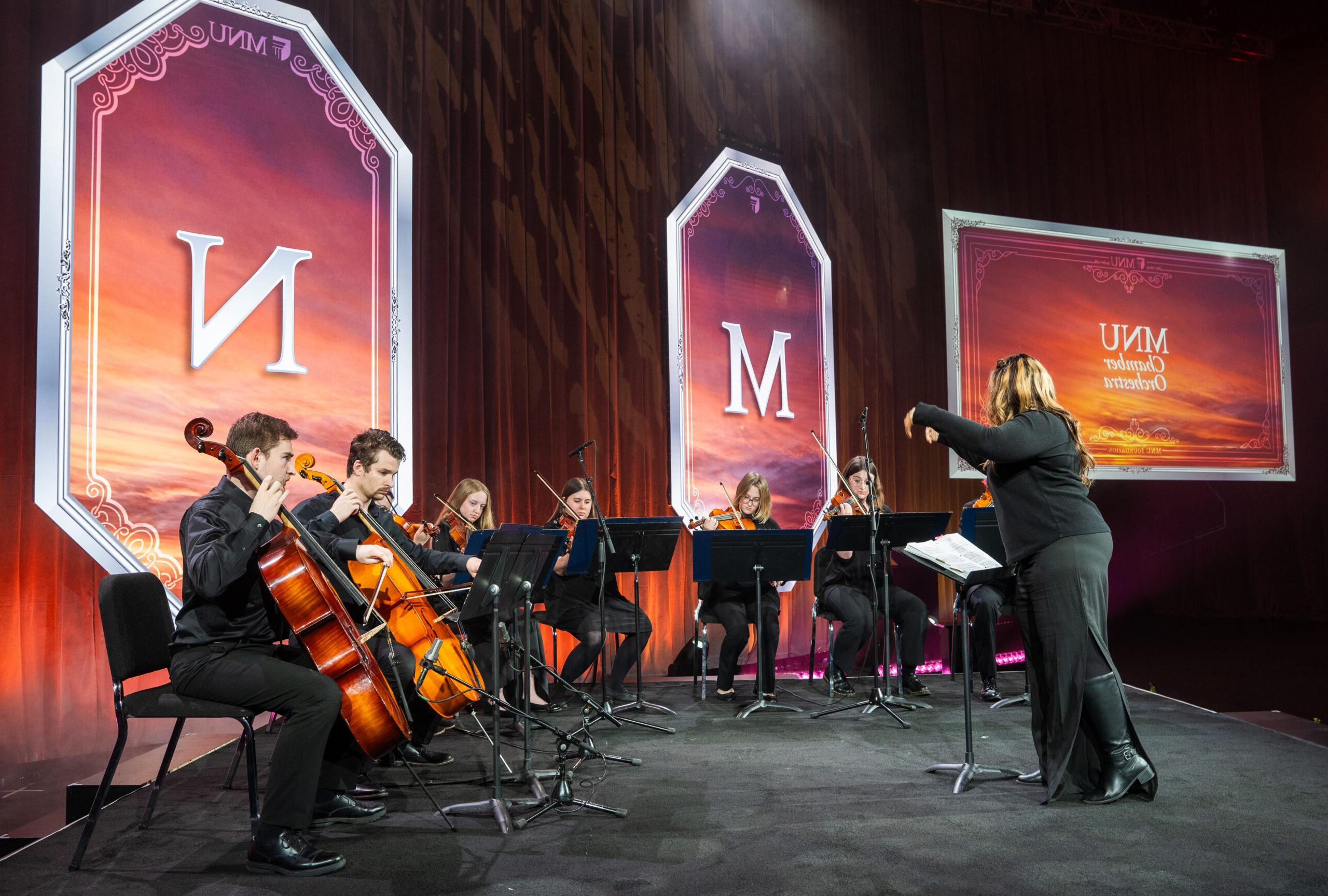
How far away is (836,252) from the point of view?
7156mm

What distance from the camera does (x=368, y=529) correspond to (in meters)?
3.54

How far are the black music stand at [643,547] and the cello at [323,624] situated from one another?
1787 millimetres

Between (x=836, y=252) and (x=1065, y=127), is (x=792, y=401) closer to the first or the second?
(x=836, y=252)

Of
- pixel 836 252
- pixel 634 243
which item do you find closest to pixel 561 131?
pixel 634 243

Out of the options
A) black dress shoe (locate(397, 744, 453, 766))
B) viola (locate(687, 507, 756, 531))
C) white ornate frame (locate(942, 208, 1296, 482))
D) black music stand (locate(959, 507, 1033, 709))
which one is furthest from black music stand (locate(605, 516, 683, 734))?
white ornate frame (locate(942, 208, 1296, 482))

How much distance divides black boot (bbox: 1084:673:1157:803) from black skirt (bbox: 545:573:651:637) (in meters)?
2.49

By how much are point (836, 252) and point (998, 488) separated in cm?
437

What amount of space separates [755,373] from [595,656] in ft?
8.24

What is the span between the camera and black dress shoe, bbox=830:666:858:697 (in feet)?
17.1

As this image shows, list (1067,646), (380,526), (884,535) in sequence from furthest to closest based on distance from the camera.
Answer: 1. (884,535)
2. (380,526)
3. (1067,646)

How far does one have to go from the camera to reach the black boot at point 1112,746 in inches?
115

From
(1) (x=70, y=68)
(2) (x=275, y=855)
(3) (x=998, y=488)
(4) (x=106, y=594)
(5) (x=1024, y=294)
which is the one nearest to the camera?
(2) (x=275, y=855)

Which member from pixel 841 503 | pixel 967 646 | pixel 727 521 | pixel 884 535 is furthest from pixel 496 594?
pixel 841 503

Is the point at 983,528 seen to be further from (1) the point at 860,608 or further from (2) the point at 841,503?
(2) the point at 841,503
